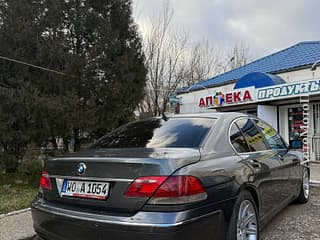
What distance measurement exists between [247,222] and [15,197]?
468cm

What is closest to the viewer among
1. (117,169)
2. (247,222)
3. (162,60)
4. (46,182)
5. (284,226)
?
(117,169)

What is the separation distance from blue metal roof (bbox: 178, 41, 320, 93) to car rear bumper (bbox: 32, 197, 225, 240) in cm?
1065

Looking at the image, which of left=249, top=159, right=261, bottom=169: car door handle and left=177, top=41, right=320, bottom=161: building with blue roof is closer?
left=249, top=159, right=261, bottom=169: car door handle

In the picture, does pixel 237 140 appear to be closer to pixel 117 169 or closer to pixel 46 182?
pixel 117 169

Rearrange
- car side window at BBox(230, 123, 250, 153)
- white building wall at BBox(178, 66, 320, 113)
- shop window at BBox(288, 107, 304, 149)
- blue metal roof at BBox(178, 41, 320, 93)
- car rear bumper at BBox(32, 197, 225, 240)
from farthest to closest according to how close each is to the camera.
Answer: blue metal roof at BBox(178, 41, 320, 93) < shop window at BBox(288, 107, 304, 149) < white building wall at BBox(178, 66, 320, 113) < car side window at BBox(230, 123, 250, 153) < car rear bumper at BBox(32, 197, 225, 240)

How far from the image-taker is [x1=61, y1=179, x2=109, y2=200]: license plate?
8.23 feet

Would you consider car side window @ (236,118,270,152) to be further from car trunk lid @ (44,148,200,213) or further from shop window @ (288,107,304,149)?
shop window @ (288,107,304,149)

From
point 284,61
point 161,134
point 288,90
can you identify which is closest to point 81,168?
point 161,134

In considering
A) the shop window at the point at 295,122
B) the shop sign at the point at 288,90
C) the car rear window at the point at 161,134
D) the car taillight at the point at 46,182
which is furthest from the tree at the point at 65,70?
the shop window at the point at 295,122

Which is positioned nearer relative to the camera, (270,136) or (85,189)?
Result: (85,189)

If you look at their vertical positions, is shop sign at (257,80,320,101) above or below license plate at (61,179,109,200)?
above

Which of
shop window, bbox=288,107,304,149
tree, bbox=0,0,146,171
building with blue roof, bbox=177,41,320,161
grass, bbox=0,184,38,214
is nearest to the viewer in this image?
grass, bbox=0,184,38,214

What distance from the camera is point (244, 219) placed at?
3.05 m

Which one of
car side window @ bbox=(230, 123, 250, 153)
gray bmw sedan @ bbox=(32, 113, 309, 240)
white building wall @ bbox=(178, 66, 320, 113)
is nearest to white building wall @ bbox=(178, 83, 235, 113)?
white building wall @ bbox=(178, 66, 320, 113)
